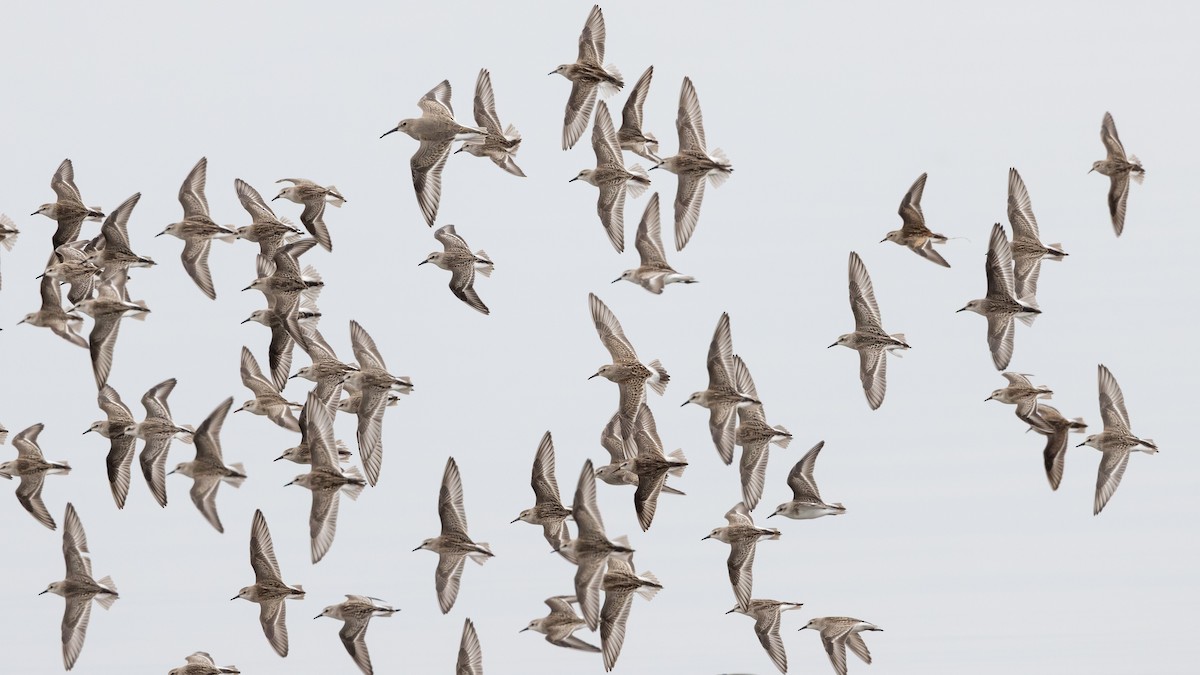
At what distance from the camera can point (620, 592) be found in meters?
23.8

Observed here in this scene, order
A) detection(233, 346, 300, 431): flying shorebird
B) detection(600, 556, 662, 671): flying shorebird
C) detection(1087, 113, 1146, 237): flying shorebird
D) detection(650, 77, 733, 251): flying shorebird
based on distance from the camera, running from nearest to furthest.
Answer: detection(600, 556, 662, 671): flying shorebird, detection(1087, 113, 1146, 237): flying shorebird, detection(650, 77, 733, 251): flying shorebird, detection(233, 346, 300, 431): flying shorebird

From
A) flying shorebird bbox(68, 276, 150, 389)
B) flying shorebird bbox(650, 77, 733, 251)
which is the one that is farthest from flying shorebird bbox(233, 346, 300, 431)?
flying shorebird bbox(650, 77, 733, 251)

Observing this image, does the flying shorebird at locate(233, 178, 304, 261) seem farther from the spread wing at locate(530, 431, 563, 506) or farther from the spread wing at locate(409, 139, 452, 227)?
the spread wing at locate(530, 431, 563, 506)

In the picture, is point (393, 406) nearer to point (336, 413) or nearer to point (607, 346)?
point (336, 413)

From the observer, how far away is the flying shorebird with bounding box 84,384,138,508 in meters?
26.1

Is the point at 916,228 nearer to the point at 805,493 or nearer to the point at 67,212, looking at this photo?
the point at 805,493

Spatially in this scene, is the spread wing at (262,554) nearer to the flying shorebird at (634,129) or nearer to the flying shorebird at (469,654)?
the flying shorebird at (469,654)

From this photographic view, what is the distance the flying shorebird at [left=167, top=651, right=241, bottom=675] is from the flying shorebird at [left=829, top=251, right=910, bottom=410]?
8.21m

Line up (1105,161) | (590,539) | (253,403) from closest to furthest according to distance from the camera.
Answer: (590,539), (1105,161), (253,403)

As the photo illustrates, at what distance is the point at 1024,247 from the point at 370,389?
8003 millimetres

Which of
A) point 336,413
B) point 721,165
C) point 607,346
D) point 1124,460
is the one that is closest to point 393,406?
point 336,413

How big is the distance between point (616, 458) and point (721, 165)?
396 cm

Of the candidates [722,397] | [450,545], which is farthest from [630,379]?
[450,545]

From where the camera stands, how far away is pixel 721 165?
25.1 m
